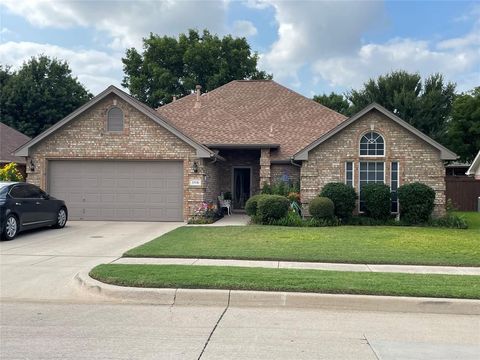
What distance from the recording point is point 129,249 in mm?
11766

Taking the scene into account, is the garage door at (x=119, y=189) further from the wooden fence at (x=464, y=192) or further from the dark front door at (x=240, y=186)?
the wooden fence at (x=464, y=192)

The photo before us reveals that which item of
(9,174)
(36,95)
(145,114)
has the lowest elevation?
(9,174)

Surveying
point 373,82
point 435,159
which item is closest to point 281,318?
point 435,159

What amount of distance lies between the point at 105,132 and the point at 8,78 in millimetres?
25667

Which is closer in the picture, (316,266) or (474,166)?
(316,266)

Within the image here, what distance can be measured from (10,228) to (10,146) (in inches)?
626

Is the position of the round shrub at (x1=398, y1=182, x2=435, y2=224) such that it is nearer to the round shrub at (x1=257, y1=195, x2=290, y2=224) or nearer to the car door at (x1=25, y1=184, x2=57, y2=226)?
the round shrub at (x1=257, y1=195, x2=290, y2=224)

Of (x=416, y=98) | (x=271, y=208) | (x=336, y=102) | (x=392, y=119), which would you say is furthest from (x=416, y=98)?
(x=271, y=208)

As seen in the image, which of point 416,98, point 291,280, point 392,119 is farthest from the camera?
point 416,98

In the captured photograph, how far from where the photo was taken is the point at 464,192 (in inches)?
1117

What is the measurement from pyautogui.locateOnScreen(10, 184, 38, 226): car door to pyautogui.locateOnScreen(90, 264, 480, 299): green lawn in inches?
247

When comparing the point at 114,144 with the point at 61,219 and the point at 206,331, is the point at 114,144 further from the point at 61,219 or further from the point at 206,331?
the point at 206,331

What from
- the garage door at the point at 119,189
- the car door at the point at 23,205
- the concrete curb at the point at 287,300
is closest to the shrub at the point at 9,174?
the garage door at the point at 119,189

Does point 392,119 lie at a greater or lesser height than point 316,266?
greater
